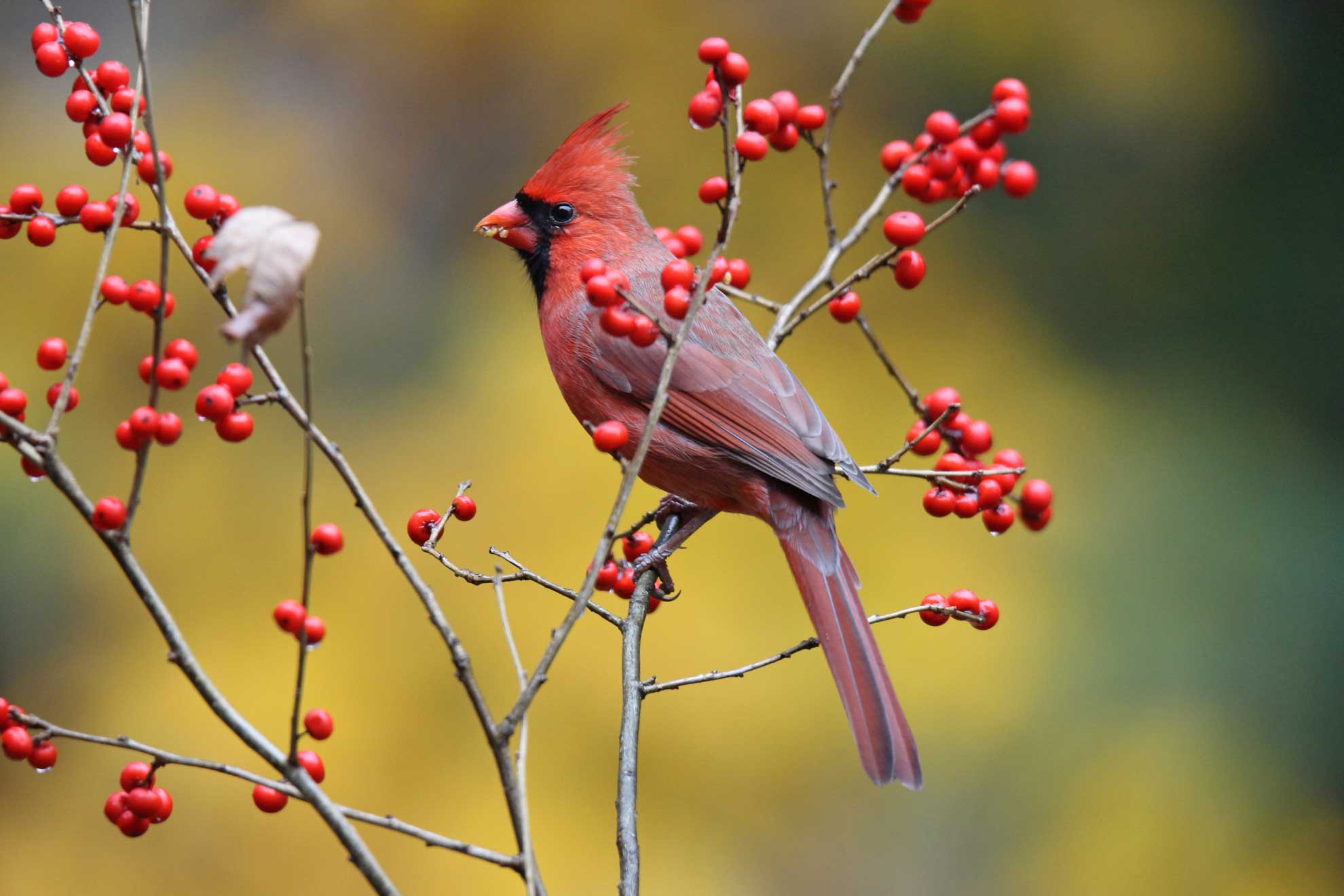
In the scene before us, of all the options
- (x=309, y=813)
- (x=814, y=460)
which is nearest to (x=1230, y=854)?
(x=814, y=460)

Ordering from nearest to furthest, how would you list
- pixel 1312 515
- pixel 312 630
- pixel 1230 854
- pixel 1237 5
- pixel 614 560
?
pixel 312 630 → pixel 614 560 → pixel 1230 854 → pixel 1312 515 → pixel 1237 5

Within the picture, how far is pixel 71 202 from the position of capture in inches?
43.4

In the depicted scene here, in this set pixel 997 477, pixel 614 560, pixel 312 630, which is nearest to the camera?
pixel 312 630

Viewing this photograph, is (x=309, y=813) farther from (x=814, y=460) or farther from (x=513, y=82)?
(x=513, y=82)

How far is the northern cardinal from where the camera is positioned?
5.78 ft

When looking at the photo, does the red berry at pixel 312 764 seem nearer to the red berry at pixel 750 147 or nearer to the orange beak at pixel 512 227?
the red berry at pixel 750 147

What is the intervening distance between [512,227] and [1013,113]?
831 millimetres

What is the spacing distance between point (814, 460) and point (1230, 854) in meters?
1.79

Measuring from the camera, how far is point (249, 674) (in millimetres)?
2787

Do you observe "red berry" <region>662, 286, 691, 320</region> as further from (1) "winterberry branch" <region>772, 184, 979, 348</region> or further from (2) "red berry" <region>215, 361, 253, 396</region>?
(2) "red berry" <region>215, 361, 253, 396</region>

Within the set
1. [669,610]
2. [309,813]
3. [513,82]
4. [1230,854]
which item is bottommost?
[1230,854]

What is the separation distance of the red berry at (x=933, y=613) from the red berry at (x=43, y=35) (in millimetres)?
1047

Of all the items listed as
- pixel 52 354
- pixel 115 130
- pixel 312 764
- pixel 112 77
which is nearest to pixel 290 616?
pixel 312 764

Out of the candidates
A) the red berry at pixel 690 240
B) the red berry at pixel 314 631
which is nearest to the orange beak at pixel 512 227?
the red berry at pixel 690 240
